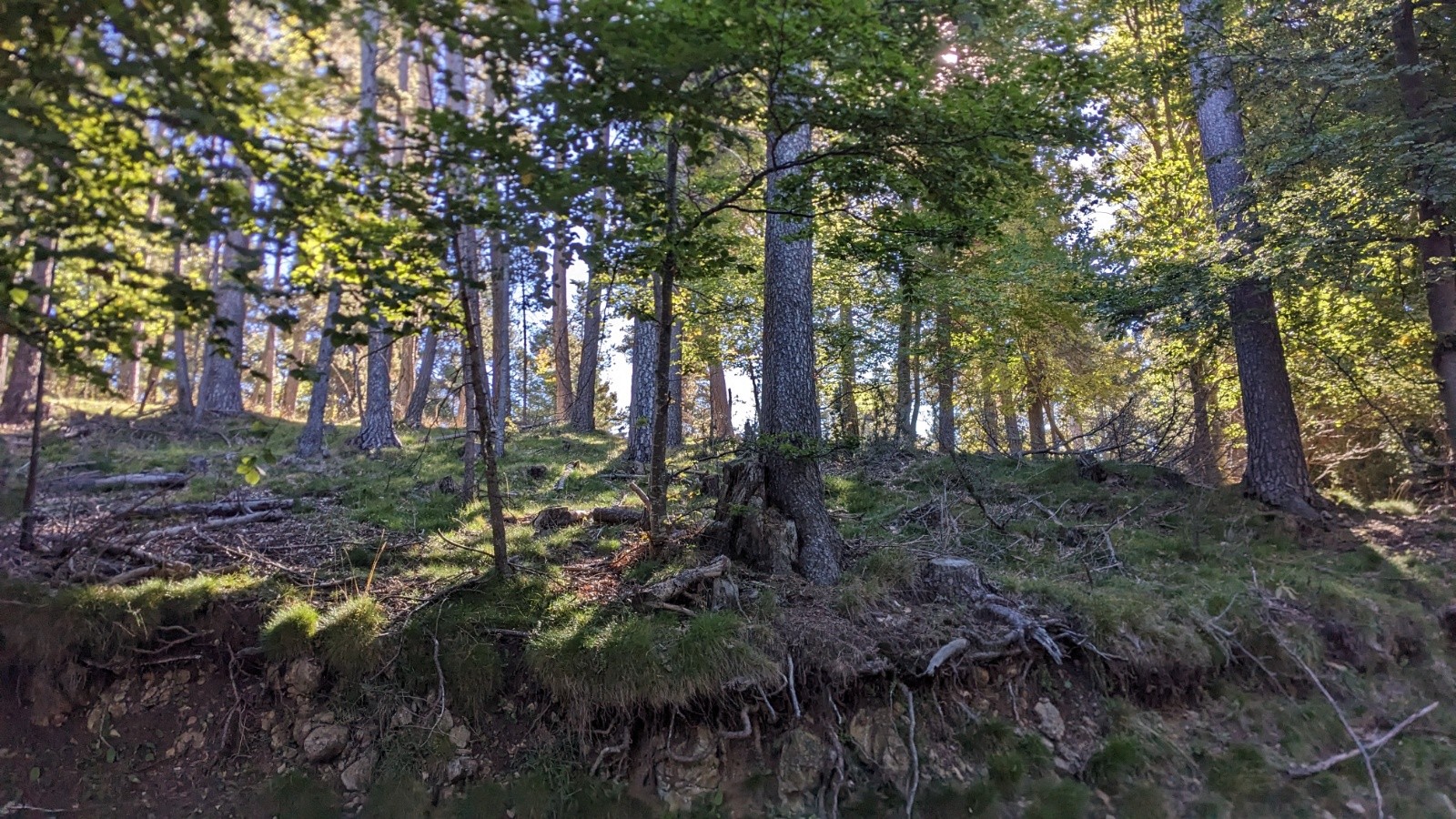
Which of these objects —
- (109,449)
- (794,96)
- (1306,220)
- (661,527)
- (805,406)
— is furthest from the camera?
(109,449)

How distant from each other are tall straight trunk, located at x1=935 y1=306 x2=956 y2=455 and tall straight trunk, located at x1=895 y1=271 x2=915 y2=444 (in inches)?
17.1

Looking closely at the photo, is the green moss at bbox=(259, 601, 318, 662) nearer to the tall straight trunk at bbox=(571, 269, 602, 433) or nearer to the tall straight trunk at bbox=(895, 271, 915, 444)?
the tall straight trunk at bbox=(571, 269, 602, 433)

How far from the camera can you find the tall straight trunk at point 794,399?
5406 mm

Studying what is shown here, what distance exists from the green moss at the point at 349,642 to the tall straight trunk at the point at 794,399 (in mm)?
2855

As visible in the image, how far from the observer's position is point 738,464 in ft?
18.9

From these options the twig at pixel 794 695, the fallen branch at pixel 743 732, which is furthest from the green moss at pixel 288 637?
the twig at pixel 794 695

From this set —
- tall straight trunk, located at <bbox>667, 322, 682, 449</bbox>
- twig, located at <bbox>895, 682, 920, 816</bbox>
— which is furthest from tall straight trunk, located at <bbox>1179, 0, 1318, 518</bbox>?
tall straight trunk, located at <bbox>667, 322, 682, 449</bbox>

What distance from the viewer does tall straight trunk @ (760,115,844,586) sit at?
5.41 m

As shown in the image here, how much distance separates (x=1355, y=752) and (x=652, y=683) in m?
4.64

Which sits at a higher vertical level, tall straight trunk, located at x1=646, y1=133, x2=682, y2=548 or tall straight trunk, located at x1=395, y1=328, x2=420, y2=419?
tall straight trunk, located at x1=395, y1=328, x2=420, y2=419

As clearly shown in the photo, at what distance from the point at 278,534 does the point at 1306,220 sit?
960 cm

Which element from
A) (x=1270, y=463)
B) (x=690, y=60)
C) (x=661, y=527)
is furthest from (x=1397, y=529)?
(x=690, y=60)

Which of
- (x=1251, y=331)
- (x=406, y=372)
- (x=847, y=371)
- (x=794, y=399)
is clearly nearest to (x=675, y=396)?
(x=847, y=371)

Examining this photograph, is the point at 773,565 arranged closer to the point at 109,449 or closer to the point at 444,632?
the point at 444,632
